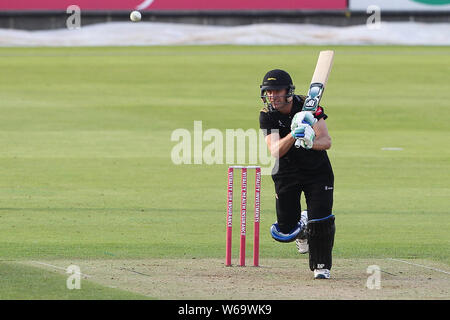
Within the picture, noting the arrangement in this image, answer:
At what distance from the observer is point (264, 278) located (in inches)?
337

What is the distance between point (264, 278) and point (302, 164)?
3.33 ft

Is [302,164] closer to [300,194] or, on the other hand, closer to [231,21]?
[300,194]

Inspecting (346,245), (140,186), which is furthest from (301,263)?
(140,186)

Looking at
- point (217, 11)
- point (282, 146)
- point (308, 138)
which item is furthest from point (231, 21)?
point (308, 138)

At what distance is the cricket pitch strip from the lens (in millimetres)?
7898

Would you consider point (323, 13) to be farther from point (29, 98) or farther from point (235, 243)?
point (235, 243)

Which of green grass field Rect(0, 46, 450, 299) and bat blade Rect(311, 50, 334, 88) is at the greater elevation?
bat blade Rect(311, 50, 334, 88)

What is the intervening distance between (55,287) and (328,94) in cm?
1973

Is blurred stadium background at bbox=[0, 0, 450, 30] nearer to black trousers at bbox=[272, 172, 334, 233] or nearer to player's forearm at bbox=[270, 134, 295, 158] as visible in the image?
black trousers at bbox=[272, 172, 334, 233]

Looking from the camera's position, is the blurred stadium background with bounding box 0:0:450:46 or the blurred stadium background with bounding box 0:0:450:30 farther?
the blurred stadium background with bounding box 0:0:450:46

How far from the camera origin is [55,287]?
799 cm

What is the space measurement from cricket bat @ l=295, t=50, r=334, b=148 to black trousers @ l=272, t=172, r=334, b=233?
489mm

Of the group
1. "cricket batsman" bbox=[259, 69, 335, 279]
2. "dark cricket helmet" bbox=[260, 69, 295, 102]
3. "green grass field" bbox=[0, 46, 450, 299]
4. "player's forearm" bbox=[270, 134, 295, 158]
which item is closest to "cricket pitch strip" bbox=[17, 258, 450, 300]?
"cricket batsman" bbox=[259, 69, 335, 279]

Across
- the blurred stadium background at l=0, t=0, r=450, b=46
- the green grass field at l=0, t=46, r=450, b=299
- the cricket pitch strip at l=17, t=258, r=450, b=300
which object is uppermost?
the blurred stadium background at l=0, t=0, r=450, b=46
